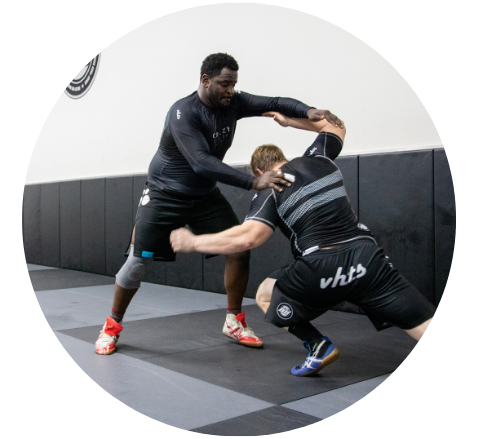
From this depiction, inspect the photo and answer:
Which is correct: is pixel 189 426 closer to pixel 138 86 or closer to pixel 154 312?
pixel 138 86

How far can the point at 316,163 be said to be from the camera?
1171 millimetres

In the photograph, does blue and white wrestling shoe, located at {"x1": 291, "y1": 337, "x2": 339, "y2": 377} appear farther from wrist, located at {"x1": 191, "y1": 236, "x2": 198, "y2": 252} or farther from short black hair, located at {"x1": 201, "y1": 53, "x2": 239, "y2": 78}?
short black hair, located at {"x1": 201, "y1": 53, "x2": 239, "y2": 78}

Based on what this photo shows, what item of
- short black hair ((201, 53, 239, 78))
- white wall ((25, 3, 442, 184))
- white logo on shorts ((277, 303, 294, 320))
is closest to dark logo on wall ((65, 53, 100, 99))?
white wall ((25, 3, 442, 184))

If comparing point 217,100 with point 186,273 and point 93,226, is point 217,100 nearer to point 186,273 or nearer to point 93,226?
point 93,226

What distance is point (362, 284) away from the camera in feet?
3.97

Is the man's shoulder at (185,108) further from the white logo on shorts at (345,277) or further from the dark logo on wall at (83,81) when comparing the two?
the white logo on shorts at (345,277)

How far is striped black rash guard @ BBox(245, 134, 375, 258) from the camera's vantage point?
3.83ft

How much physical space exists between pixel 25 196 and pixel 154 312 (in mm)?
879

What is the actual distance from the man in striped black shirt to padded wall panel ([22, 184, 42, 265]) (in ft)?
2.24

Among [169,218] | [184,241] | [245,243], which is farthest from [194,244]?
[169,218]

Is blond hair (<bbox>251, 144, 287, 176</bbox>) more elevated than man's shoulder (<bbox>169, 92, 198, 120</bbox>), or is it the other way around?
man's shoulder (<bbox>169, 92, 198, 120</bbox>)

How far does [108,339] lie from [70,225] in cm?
48

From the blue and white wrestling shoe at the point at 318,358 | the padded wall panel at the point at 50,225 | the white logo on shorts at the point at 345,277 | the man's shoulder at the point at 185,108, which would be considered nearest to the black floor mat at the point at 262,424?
the blue and white wrestling shoe at the point at 318,358

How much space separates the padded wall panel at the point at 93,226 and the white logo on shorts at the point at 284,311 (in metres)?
0.76
